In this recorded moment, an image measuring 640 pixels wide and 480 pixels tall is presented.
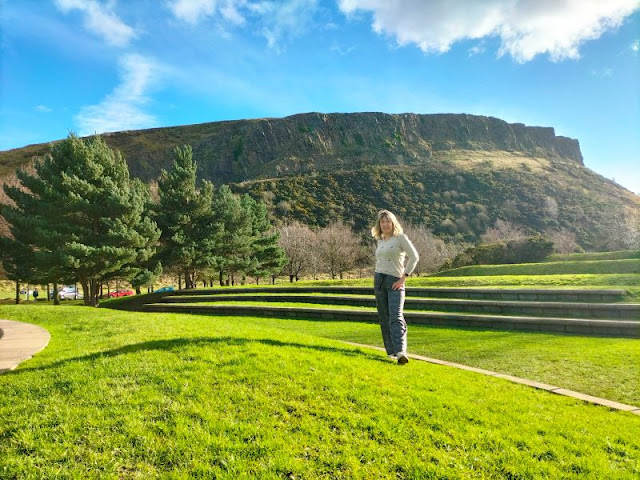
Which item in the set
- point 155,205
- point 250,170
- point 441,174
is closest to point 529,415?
point 155,205

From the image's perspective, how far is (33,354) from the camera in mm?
6379

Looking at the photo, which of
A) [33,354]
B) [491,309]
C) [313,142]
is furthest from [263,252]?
[313,142]

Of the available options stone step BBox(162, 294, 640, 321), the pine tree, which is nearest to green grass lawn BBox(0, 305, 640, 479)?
stone step BBox(162, 294, 640, 321)

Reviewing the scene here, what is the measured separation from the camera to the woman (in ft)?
20.5

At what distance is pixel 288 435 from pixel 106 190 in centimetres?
2443

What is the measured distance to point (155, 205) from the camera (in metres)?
29.4

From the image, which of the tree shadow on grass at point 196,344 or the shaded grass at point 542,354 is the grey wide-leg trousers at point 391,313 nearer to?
the tree shadow on grass at point 196,344

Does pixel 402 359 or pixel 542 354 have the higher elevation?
pixel 402 359

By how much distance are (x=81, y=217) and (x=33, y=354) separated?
2079 centimetres

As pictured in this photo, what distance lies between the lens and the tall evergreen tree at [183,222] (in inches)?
1112

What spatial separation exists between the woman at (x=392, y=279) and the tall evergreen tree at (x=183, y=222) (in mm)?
23518

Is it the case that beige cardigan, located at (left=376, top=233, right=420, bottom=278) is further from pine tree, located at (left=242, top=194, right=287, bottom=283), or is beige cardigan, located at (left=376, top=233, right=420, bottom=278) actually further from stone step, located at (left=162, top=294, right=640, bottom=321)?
pine tree, located at (left=242, top=194, right=287, bottom=283)

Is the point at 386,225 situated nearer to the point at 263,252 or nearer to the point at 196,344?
the point at 196,344

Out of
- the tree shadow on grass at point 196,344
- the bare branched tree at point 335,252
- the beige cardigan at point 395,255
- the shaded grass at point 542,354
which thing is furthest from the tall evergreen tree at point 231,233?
the beige cardigan at point 395,255
